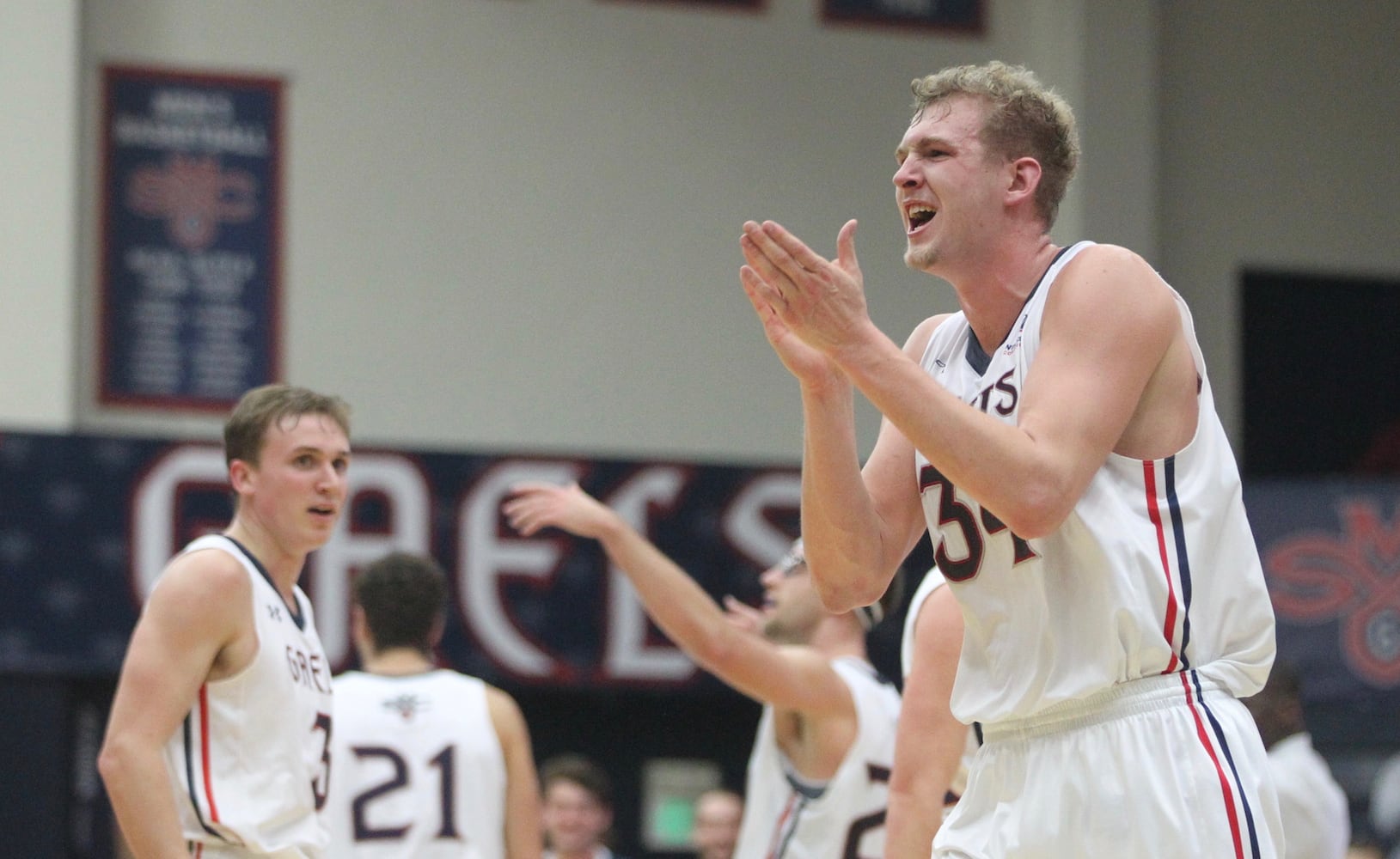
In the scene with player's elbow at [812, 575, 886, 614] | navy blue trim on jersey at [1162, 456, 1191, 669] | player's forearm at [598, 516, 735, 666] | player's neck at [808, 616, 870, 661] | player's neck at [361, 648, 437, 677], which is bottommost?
player's neck at [361, 648, 437, 677]

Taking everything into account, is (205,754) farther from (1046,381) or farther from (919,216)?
(1046,381)

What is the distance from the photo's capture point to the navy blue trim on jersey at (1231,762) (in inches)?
106

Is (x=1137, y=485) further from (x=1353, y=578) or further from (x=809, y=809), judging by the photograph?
(x=1353, y=578)

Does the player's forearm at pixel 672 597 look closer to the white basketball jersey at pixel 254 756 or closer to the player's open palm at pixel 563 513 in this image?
the player's open palm at pixel 563 513

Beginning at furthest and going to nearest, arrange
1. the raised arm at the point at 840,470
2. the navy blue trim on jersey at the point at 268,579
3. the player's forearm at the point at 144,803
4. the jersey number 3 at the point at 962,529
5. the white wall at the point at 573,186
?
the white wall at the point at 573,186, the navy blue trim on jersey at the point at 268,579, the player's forearm at the point at 144,803, the jersey number 3 at the point at 962,529, the raised arm at the point at 840,470

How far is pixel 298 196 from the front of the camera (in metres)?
10.1

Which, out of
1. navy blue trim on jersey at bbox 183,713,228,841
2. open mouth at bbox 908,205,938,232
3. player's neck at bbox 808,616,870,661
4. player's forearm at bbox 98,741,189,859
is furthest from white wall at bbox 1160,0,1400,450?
open mouth at bbox 908,205,938,232

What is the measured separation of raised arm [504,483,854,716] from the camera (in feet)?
15.6

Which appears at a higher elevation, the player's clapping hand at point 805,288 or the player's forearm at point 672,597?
the player's clapping hand at point 805,288

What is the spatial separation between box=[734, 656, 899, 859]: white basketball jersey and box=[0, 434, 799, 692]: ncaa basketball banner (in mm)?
3911

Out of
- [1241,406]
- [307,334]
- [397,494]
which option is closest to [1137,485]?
[397,494]

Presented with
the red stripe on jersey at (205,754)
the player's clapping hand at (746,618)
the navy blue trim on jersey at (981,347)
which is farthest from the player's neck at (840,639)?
the navy blue trim on jersey at (981,347)

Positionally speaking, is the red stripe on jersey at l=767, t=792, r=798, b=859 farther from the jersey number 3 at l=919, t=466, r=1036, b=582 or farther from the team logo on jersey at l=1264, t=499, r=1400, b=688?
the team logo on jersey at l=1264, t=499, r=1400, b=688

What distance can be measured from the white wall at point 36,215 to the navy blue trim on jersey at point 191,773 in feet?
18.2
